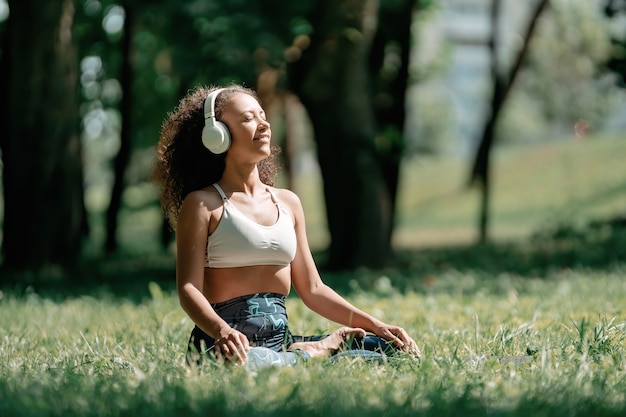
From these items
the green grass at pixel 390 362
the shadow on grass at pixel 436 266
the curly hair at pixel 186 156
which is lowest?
the shadow on grass at pixel 436 266

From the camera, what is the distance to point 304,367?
418cm

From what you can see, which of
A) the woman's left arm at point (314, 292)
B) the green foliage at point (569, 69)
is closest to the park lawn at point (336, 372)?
the woman's left arm at point (314, 292)

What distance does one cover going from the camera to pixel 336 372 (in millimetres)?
4078

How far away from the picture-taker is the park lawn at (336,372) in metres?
3.36

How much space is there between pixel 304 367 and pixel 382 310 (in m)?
3.40

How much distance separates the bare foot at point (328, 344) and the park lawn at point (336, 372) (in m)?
0.27

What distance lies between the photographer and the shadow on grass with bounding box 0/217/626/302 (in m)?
10.9

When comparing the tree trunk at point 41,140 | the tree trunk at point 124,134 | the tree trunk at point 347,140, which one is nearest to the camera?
the tree trunk at point 41,140

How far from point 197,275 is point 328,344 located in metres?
0.74

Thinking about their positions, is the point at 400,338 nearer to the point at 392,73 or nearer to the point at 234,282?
the point at 234,282

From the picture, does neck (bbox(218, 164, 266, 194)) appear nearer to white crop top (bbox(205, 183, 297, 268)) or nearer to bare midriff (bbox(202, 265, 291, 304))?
white crop top (bbox(205, 183, 297, 268))

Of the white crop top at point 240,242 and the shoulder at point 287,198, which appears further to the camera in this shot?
the shoulder at point 287,198

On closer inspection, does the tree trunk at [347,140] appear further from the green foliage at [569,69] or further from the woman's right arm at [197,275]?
the green foliage at [569,69]

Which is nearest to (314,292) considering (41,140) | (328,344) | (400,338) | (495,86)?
(328,344)
